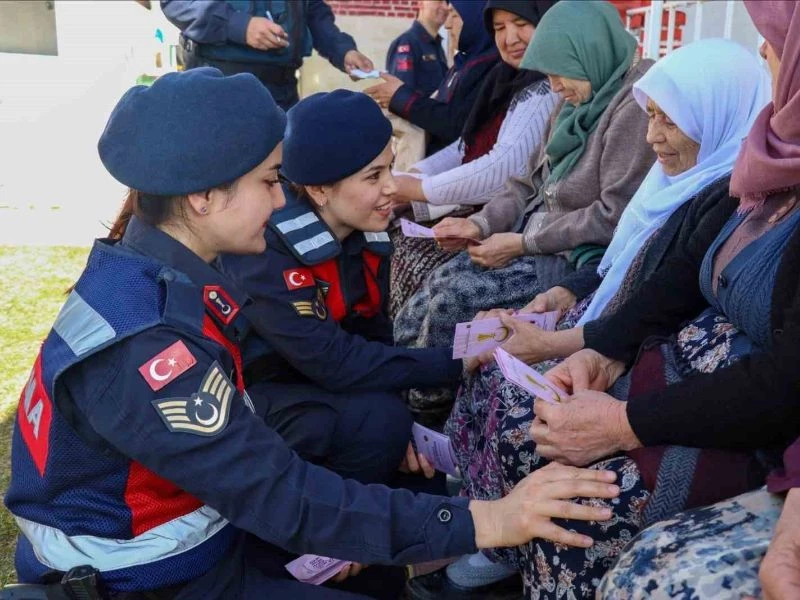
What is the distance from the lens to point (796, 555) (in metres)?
1.44

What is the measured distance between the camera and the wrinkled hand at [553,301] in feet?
9.81

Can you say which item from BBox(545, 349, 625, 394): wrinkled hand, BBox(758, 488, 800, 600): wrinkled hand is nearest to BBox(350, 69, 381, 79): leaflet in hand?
BBox(545, 349, 625, 394): wrinkled hand

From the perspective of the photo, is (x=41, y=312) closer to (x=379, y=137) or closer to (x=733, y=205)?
(x=379, y=137)

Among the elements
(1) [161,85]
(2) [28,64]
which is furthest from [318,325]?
(2) [28,64]

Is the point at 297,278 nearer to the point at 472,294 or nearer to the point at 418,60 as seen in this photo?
the point at 472,294

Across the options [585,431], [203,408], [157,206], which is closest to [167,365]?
[203,408]

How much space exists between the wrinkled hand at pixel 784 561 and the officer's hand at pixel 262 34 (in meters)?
3.61

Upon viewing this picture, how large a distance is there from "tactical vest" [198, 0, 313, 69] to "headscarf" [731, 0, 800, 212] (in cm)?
298

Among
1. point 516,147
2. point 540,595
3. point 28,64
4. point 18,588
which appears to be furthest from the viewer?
point 28,64

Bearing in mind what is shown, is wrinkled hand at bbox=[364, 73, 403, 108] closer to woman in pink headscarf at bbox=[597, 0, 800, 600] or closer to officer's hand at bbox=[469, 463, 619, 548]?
woman in pink headscarf at bbox=[597, 0, 800, 600]

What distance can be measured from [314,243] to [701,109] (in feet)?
3.91

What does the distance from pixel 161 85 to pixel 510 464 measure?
115 centimetres

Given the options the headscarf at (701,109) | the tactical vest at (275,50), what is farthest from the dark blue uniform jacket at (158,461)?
the tactical vest at (275,50)

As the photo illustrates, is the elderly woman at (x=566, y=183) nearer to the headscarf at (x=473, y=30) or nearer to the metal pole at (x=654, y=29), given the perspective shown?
the headscarf at (x=473, y=30)
